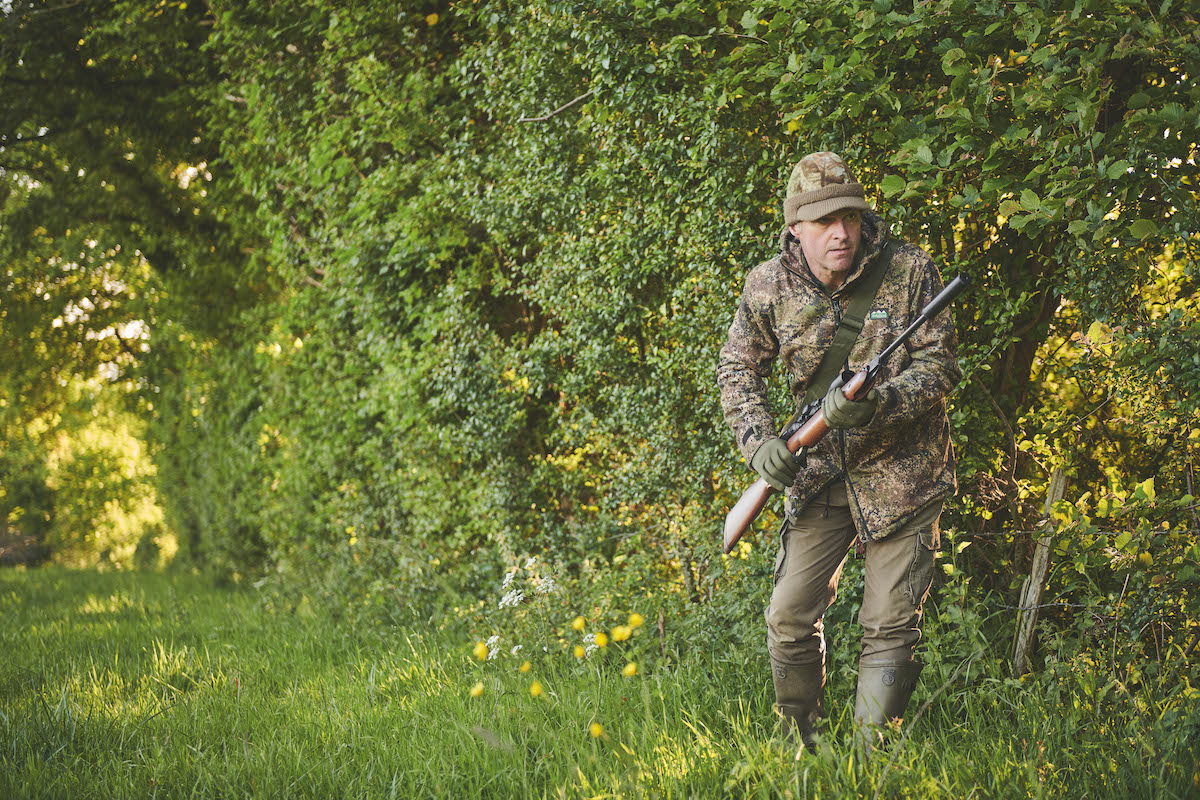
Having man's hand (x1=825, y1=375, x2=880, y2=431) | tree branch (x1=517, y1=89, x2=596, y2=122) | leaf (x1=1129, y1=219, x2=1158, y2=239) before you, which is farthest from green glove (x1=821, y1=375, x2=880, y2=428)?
tree branch (x1=517, y1=89, x2=596, y2=122)

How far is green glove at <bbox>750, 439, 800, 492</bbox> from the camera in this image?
274 cm

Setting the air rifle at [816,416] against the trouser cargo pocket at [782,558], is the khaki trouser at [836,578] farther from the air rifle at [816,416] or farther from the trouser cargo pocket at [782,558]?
the air rifle at [816,416]

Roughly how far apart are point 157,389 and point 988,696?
1245 cm

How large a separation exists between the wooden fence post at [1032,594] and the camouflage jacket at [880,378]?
713 mm

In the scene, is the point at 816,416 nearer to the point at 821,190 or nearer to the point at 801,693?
the point at 821,190

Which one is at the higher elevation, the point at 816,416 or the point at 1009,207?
the point at 1009,207

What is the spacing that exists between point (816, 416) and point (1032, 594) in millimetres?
1337

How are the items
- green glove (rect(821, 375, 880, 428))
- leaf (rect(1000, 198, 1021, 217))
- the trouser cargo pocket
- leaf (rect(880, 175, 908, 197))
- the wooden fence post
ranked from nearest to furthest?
green glove (rect(821, 375, 880, 428))
leaf (rect(1000, 198, 1021, 217))
leaf (rect(880, 175, 908, 197))
the trouser cargo pocket
the wooden fence post

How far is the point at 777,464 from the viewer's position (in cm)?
274

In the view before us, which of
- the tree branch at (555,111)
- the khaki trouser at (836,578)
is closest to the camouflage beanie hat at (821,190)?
the khaki trouser at (836,578)

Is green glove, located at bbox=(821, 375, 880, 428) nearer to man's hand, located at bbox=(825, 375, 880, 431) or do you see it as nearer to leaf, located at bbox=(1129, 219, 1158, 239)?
man's hand, located at bbox=(825, 375, 880, 431)

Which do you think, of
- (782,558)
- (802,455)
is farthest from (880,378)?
(782,558)

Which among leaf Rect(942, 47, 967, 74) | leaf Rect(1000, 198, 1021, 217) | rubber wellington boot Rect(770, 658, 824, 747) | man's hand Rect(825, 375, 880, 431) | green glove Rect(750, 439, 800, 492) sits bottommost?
rubber wellington boot Rect(770, 658, 824, 747)

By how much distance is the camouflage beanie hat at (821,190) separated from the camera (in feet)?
9.00
